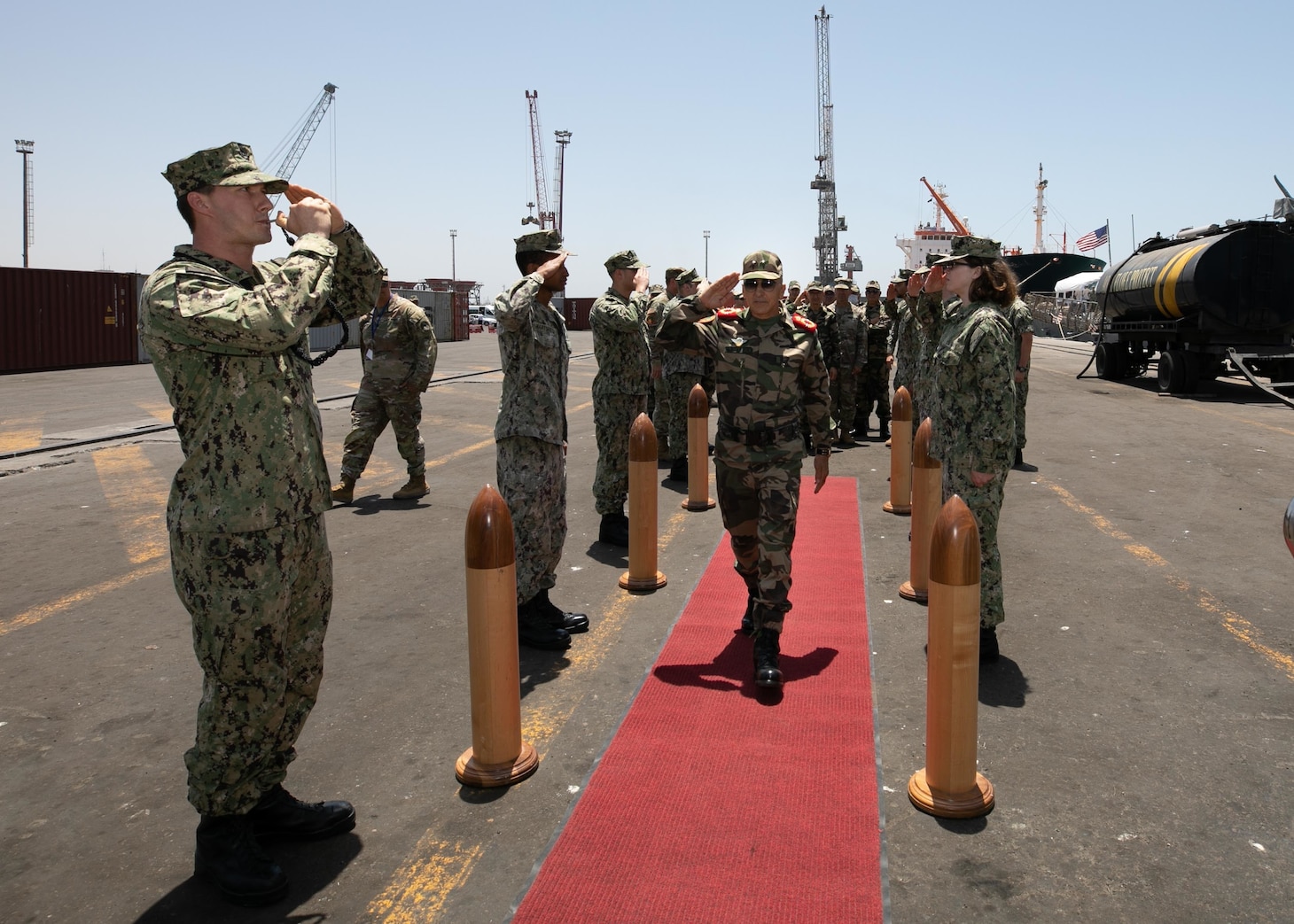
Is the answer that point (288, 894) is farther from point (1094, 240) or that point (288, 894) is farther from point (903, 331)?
point (1094, 240)

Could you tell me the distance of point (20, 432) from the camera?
41.8ft

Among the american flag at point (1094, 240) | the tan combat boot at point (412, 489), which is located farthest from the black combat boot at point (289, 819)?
the american flag at point (1094, 240)

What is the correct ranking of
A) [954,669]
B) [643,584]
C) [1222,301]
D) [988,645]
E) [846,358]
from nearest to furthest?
[954,669] → [988,645] → [643,584] → [846,358] → [1222,301]

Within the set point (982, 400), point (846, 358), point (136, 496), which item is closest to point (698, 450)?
point (982, 400)

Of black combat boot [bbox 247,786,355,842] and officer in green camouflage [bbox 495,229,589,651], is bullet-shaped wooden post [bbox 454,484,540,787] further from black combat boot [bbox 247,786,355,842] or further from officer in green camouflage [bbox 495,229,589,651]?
officer in green camouflage [bbox 495,229,589,651]

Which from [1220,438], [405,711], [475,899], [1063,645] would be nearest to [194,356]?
[475,899]

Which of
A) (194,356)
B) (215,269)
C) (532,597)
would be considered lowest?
(532,597)

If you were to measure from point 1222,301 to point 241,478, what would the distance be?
19.2 meters

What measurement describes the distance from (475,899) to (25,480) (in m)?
8.79

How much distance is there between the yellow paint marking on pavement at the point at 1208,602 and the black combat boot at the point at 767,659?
252 cm

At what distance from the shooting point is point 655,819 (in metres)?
3.44

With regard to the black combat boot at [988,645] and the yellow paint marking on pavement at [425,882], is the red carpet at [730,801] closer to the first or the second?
the yellow paint marking on pavement at [425,882]

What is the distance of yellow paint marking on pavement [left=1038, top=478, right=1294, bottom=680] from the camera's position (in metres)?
5.09

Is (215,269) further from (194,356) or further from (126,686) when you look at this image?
(126,686)
